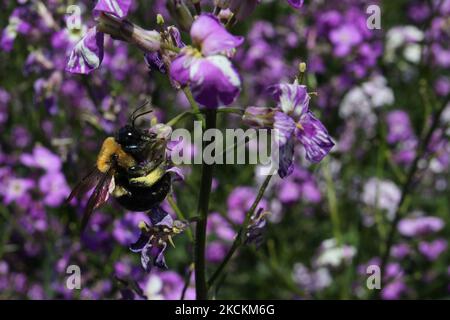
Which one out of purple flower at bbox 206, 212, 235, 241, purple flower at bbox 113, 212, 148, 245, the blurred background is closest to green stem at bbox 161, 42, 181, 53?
the blurred background

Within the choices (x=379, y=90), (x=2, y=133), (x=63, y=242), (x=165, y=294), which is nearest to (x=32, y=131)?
(x=2, y=133)

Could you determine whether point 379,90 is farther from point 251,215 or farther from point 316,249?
point 251,215

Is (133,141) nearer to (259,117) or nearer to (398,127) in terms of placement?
(259,117)

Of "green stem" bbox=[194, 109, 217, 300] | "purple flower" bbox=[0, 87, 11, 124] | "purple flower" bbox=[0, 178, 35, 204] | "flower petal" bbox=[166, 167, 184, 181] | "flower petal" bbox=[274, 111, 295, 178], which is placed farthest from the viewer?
"purple flower" bbox=[0, 87, 11, 124]

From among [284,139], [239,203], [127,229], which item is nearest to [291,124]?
[284,139]

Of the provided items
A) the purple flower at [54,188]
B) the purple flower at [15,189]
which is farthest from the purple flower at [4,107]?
the purple flower at [54,188]

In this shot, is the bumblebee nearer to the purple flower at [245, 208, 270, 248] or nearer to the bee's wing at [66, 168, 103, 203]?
the bee's wing at [66, 168, 103, 203]

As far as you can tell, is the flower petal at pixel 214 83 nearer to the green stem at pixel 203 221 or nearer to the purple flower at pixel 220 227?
the green stem at pixel 203 221

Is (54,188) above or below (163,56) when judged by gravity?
below
